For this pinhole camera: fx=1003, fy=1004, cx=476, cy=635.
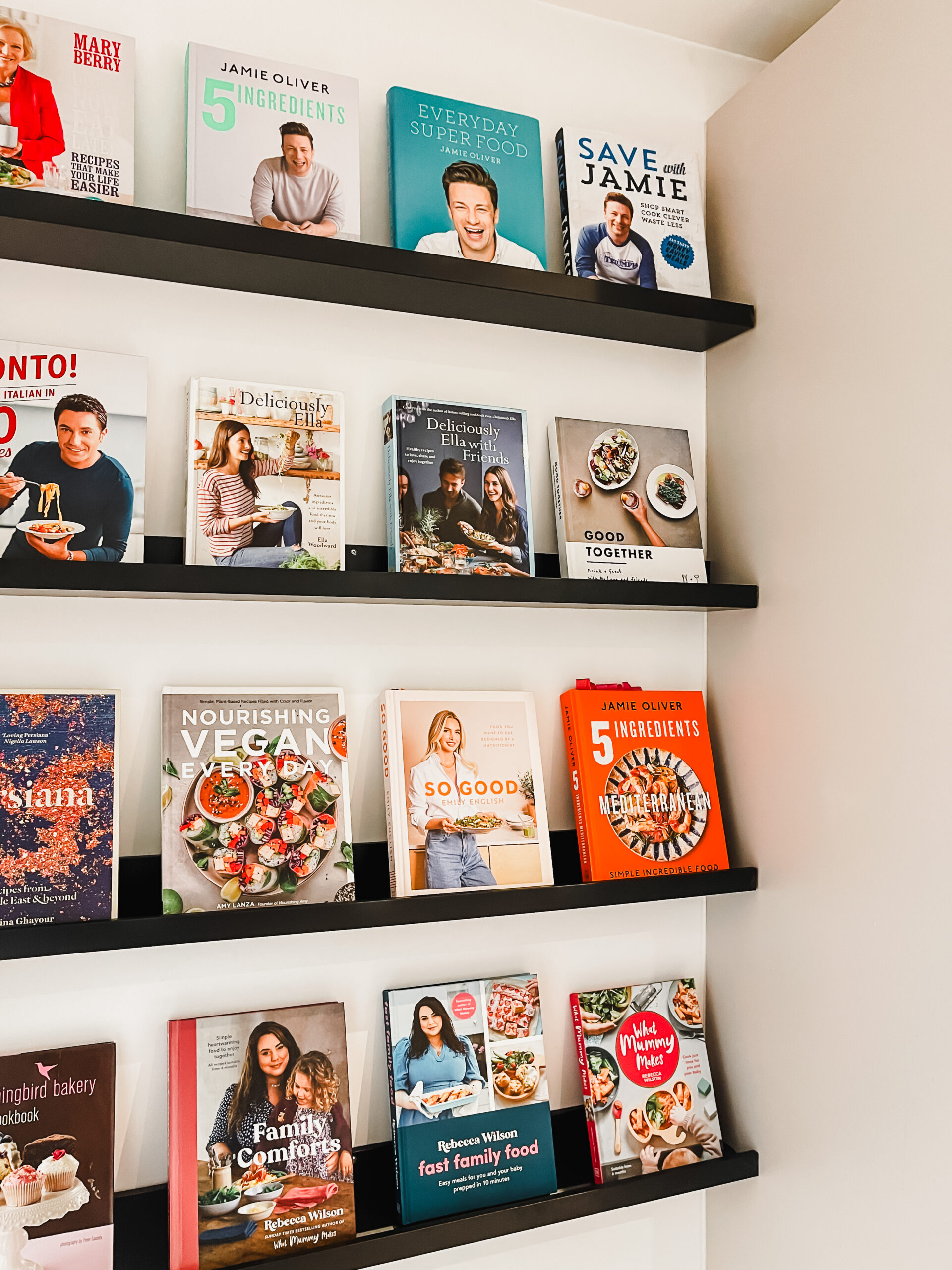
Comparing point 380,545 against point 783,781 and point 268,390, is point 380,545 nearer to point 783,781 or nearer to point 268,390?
point 268,390

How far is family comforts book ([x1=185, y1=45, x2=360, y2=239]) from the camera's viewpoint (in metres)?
1.43

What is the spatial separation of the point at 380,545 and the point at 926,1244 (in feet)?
4.02

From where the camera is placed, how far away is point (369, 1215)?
1.46m

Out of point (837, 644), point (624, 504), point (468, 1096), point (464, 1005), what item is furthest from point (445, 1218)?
point (624, 504)

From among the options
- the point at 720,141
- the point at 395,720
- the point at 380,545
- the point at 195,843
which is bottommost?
the point at 195,843

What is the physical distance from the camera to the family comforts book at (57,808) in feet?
4.18

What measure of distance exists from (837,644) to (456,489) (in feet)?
2.04

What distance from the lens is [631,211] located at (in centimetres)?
171

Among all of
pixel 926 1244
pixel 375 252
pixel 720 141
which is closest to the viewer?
pixel 926 1244

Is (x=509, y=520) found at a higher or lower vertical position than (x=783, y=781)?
higher

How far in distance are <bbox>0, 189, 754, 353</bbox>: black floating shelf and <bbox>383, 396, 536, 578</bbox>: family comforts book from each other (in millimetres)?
167

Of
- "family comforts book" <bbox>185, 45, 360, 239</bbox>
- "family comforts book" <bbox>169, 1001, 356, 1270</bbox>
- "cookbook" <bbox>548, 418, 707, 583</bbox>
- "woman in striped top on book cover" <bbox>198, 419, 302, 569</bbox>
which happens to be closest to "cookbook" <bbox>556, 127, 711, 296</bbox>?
"cookbook" <bbox>548, 418, 707, 583</bbox>

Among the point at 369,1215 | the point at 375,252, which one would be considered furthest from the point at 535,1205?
the point at 375,252

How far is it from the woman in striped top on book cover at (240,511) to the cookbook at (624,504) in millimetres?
466
